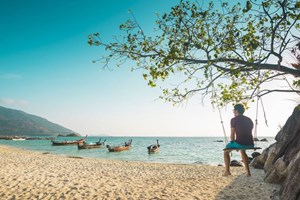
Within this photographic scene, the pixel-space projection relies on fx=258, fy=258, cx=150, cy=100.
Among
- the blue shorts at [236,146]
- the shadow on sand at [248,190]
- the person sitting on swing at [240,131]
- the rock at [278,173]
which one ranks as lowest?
the shadow on sand at [248,190]

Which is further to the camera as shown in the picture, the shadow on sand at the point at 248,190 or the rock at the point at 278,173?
the rock at the point at 278,173

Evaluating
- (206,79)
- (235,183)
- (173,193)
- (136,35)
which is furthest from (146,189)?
(136,35)

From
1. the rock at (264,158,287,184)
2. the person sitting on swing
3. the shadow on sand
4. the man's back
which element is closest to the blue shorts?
the person sitting on swing

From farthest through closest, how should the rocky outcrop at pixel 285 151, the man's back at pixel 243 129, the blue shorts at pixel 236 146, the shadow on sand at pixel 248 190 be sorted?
the rocky outcrop at pixel 285 151
the shadow on sand at pixel 248 190
the man's back at pixel 243 129
the blue shorts at pixel 236 146

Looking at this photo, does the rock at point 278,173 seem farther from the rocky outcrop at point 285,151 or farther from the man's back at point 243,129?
the man's back at point 243,129

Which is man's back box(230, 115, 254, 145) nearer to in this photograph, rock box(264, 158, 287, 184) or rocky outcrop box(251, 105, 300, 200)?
rocky outcrop box(251, 105, 300, 200)

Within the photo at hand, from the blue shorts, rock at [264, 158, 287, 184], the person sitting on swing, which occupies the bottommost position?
rock at [264, 158, 287, 184]

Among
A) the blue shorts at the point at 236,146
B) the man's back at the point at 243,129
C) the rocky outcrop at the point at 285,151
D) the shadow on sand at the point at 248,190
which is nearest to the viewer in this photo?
the blue shorts at the point at 236,146

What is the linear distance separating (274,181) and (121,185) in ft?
21.1

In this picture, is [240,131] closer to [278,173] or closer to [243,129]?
[243,129]

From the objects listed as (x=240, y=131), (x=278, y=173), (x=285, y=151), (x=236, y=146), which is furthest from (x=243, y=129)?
(x=285, y=151)

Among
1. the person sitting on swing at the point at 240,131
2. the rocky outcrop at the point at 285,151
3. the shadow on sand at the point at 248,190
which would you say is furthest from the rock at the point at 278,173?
the person sitting on swing at the point at 240,131

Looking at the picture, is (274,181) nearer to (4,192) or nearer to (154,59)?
(154,59)

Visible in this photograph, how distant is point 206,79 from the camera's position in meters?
6.30
